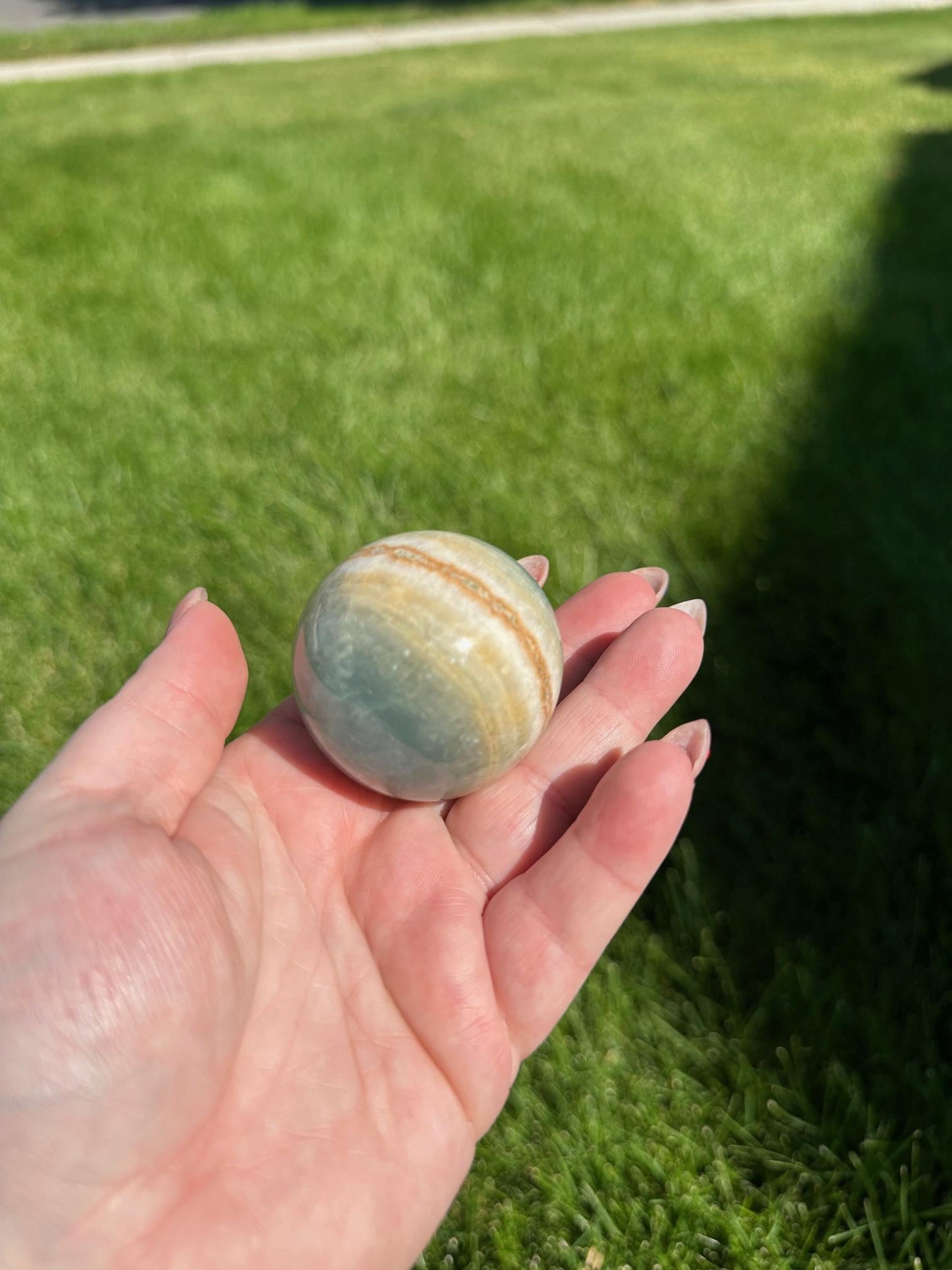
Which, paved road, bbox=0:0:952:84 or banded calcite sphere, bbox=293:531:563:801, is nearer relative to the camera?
banded calcite sphere, bbox=293:531:563:801

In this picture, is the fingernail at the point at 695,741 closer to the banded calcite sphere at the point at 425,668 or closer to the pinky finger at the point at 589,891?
the pinky finger at the point at 589,891

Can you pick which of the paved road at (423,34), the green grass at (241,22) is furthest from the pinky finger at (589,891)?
the green grass at (241,22)

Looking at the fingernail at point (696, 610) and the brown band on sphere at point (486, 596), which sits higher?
the brown band on sphere at point (486, 596)

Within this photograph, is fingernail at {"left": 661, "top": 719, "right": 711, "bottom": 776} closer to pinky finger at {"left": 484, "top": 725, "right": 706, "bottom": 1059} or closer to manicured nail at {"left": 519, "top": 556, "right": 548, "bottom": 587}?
pinky finger at {"left": 484, "top": 725, "right": 706, "bottom": 1059}

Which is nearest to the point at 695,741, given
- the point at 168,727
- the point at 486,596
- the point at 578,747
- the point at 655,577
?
the point at 578,747

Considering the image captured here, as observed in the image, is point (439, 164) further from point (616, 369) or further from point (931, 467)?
point (931, 467)

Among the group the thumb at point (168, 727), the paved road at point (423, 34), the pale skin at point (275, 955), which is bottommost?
the pale skin at point (275, 955)

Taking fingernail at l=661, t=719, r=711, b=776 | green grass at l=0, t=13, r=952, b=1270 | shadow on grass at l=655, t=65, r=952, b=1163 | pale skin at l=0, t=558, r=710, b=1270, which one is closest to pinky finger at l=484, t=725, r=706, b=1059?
pale skin at l=0, t=558, r=710, b=1270
